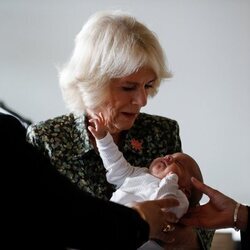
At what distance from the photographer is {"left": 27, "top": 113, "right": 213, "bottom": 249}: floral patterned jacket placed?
1522mm

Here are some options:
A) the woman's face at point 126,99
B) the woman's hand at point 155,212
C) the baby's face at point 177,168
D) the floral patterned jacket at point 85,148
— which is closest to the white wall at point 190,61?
the floral patterned jacket at point 85,148

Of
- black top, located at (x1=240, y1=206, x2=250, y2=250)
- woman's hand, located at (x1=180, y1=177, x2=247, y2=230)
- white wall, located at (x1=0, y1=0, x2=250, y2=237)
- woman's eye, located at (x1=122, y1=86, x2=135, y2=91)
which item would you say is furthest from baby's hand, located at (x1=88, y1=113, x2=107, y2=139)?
white wall, located at (x1=0, y1=0, x2=250, y2=237)

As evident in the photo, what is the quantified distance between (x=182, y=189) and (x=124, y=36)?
1.92 ft

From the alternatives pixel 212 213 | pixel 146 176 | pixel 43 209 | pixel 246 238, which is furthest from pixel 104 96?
pixel 43 209

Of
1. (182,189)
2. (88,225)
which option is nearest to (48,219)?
(88,225)

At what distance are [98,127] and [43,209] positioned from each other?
0.77 m

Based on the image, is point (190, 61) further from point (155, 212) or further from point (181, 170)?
point (155, 212)

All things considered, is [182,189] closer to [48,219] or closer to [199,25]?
[48,219]

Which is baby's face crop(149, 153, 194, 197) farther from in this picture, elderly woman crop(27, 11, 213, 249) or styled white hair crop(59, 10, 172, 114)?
styled white hair crop(59, 10, 172, 114)

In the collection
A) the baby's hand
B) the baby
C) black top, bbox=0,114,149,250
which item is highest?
black top, bbox=0,114,149,250

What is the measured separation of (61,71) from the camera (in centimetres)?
173

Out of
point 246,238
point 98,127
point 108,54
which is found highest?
point 108,54

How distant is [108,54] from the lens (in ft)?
4.98

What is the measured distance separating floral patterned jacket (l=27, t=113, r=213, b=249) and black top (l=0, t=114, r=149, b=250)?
0.68m
